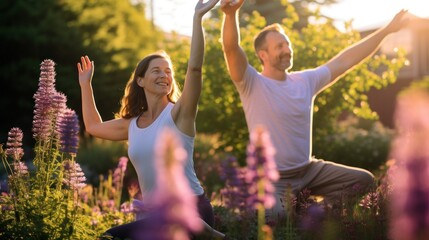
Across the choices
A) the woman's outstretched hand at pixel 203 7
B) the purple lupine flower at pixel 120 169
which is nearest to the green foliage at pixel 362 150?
the purple lupine flower at pixel 120 169

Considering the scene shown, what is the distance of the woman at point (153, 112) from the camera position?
421cm

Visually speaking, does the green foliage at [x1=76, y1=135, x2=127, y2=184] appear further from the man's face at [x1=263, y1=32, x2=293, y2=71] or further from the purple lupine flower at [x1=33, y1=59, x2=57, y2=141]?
the purple lupine flower at [x1=33, y1=59, x2=57, y2=141]

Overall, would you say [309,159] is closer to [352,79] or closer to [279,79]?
[279,79]

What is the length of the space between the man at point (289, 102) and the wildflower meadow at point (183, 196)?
0.53 m

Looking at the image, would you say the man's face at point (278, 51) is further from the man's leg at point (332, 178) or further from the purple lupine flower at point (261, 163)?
the purple lupine flower at point (261, 163)

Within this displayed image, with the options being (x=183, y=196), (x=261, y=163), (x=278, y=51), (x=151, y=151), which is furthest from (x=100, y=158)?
(x=183, y=196)

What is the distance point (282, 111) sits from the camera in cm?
602

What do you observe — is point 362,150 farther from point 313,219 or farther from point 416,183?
point 416,183

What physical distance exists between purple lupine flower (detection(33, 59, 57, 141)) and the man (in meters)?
1.86

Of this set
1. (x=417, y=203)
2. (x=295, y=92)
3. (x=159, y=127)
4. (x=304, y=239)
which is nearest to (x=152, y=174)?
(x=159, y=127)

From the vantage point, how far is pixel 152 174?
14.9ft

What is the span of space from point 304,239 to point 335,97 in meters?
6.51

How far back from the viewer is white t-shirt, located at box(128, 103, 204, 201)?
448 centimetres

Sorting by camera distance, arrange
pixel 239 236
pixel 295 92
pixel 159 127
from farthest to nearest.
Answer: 1. pixel 295 92
2. pixel 239 236
3. pixel 159 127
